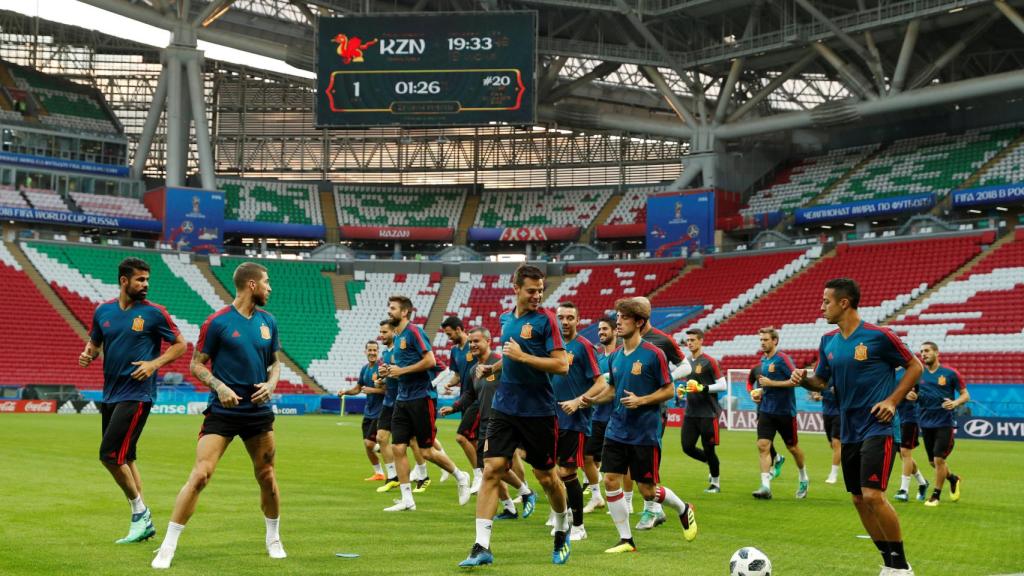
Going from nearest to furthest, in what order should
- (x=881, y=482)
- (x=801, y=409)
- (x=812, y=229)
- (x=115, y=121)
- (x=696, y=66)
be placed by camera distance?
(x=881, y=482) < (x=801, y=409) < (x=696, y=66) < (x=812, y=229) < (x=115, y=121)

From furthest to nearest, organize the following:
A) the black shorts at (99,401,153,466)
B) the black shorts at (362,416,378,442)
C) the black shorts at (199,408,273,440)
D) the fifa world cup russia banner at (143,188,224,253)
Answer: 1. the fifa world cup russia banner at (143,188,224,253)
2. the black shorts at (362,416,378,442)
3. the black shorts at (99,401,153,466)
4. the black shorts at (199,408,273,440)

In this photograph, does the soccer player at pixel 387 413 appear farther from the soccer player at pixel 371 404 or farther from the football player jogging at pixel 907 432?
the football player jogging at pixel 907 432

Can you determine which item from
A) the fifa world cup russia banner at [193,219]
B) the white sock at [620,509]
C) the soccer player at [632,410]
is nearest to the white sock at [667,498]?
the soccer player at [632,410]

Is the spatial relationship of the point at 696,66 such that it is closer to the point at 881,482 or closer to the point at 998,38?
the point at 998,38

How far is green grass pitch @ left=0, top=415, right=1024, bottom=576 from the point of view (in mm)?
9742

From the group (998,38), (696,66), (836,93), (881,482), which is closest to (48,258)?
(696,66)

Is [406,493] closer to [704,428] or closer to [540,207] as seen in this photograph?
[704,428]

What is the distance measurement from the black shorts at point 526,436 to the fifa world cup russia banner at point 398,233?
64372 millimetres

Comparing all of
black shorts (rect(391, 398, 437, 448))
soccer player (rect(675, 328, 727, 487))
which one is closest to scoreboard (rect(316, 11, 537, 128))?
soccer player (rect(675, 328, 727, 487))

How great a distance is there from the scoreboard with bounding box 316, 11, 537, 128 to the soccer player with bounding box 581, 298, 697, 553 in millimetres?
45239

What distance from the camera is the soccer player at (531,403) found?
32.2ft

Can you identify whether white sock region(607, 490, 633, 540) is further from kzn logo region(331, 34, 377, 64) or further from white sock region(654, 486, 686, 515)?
kzn logo region(331, 34, 377, 64)

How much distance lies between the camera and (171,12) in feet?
202

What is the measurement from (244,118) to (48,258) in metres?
20.3
